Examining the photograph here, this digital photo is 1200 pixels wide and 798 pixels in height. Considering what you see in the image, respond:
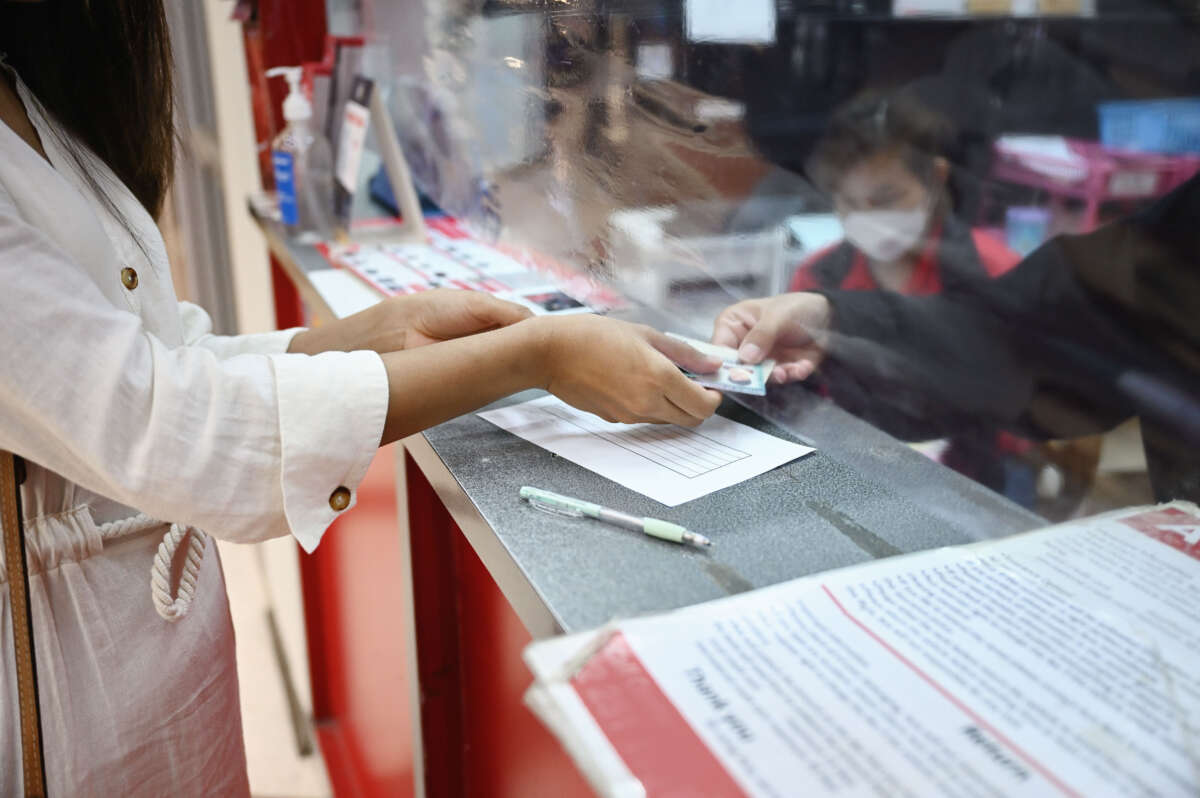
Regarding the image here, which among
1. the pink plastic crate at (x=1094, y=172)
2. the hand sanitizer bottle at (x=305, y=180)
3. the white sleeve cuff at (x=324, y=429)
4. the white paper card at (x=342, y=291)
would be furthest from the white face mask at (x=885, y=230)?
the hand sanitizer bottle at (x=305, y=180)

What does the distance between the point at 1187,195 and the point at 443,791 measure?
107 cm

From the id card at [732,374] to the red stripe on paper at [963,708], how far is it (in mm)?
347

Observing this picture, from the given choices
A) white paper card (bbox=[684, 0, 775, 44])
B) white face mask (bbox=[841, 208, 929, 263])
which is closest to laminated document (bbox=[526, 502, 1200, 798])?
white face mask (bbox=[841, 208, 929, 263])

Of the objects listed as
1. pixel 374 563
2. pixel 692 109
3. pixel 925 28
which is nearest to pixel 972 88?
pixel 925 28

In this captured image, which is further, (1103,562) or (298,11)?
(298,11)

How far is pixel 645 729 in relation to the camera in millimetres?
488

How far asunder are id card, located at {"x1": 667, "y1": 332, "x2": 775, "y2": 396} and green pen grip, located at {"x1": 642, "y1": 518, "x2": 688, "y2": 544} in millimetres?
240

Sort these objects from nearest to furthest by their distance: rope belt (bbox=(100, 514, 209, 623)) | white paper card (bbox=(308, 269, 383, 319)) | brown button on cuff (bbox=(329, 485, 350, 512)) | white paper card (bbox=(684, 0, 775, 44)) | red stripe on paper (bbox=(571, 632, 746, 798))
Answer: red stripe on paper (bbox=(571, 632, 746, 798)) < brown button on cuff (bbox=(329, 485, 350, 512)) < rope belt (bbox=(100, 514, 209, 623)) < white paper card (bbox=(684, 0, 775, 44)) < white paper card (bbox=(308, 269, 383, 319))

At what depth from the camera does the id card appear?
937mm

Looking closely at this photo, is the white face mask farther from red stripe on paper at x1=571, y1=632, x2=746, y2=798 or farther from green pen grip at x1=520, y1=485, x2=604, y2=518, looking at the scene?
red stripe on paper at x1=571, y1=632, x2=746, y2=798

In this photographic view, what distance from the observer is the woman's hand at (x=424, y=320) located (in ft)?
3.31

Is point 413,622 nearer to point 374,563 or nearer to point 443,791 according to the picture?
point 443,791

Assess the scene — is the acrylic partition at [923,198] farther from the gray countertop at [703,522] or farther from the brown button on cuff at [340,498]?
the brown button on cuff at [340,498]

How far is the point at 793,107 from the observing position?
991 millimetres
